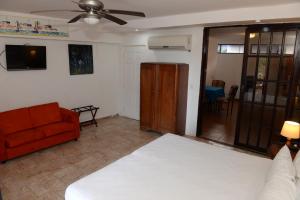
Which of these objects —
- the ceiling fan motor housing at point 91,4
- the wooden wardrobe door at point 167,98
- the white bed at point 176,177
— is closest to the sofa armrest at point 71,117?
the wooden wardrobe door at point 167,98

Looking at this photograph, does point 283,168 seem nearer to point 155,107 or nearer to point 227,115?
point 155,107

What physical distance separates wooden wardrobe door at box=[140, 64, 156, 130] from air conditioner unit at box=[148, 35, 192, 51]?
0.59 meters

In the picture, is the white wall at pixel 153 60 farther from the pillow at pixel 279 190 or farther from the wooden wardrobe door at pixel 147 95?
the pillow at pixel 279 190

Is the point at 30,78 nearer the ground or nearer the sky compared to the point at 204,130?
nearer the sky

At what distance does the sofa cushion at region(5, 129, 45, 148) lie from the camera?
3.40 meters

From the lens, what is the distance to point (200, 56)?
4.50 metres

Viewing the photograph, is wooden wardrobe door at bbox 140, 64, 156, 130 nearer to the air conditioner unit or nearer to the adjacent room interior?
the adjacent room interior

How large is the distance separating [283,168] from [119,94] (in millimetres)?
5024

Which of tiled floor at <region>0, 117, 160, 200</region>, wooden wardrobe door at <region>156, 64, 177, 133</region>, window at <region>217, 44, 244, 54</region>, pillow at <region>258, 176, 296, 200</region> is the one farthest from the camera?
window at <region>217, 44, 244, 54</region>

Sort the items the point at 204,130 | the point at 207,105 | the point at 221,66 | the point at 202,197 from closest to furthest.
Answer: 1. the point at 202,197
2. the point at 204,130
3. the point at 207,105
4. the point at 221,66

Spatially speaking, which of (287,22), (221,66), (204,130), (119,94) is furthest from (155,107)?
(221,66)

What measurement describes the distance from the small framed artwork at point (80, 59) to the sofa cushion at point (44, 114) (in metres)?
1.13

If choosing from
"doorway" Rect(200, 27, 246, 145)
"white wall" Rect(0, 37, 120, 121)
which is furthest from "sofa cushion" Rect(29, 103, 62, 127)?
"doorway" Rect(200, 27, 246, 145)

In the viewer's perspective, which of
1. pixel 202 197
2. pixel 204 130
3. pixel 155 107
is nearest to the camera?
pixel 202 197
